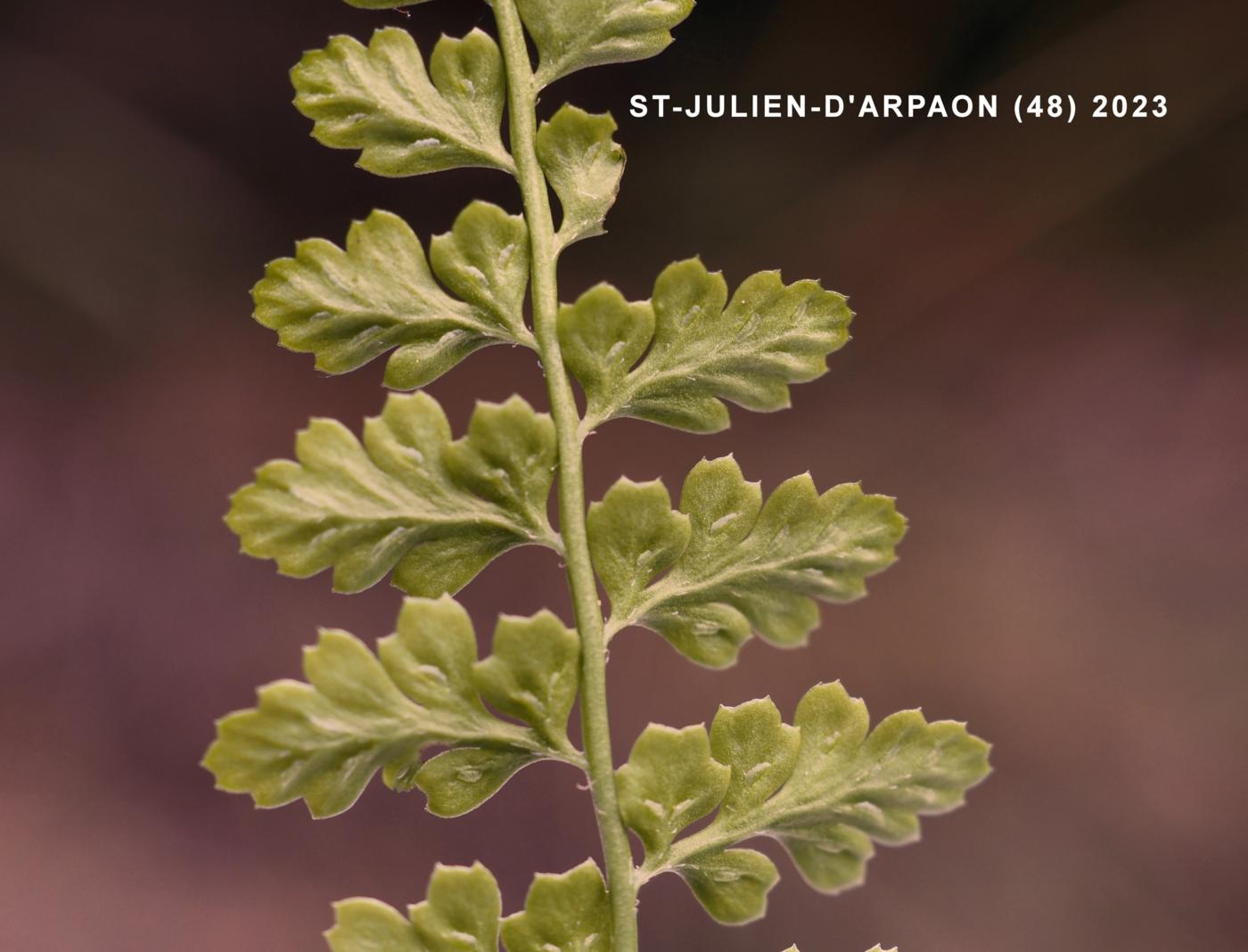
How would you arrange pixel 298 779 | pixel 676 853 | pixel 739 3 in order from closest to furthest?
pixel 298 779 < pixel 676 853 < pixel 739 3

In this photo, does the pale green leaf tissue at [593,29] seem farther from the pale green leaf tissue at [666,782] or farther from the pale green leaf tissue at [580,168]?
the pale green leaf tissue at [666,782]

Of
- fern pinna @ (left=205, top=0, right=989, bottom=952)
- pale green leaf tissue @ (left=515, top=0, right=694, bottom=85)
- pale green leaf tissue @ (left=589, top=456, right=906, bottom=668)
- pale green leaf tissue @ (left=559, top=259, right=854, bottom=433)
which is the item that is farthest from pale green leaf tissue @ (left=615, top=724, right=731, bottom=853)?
pale green leaf tissue @ (left=515, top=0, right=694, bottom=85)

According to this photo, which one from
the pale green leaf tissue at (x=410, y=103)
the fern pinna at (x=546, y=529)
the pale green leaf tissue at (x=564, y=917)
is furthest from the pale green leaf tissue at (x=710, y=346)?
the pale green leaf tissue at (x=564, y=917)

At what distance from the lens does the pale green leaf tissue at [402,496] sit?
3.02 feet

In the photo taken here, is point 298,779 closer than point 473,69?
Yes

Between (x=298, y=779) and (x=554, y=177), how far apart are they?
54cm

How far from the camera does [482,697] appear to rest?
3.22 feet

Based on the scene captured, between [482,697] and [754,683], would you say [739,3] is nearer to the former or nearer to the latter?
[754,683]

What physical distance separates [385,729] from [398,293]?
1.20 feet

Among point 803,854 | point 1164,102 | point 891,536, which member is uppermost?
point 1164,102

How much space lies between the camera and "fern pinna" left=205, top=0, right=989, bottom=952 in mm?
937

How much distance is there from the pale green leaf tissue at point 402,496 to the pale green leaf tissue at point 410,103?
0.76ft

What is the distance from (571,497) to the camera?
3.20ft

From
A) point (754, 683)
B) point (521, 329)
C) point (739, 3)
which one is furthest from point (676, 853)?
point (739, 3)
